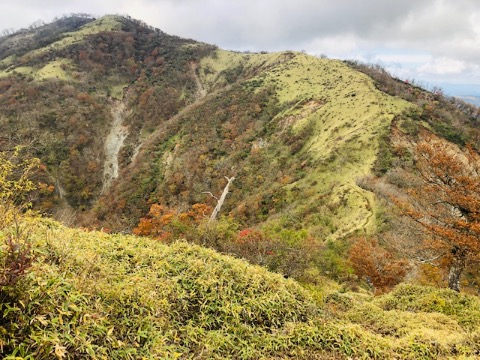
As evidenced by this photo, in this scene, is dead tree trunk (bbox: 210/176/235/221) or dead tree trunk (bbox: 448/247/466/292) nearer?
dead tree trunk (bbox: 448/247/466/292)

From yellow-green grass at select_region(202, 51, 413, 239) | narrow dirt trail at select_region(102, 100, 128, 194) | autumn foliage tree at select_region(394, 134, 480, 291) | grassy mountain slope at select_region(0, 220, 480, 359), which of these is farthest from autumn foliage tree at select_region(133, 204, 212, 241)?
narrow dirt trail at select_region(102, 100, 128, 194)

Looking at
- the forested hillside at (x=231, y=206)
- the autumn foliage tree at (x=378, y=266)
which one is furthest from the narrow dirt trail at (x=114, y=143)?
the autumn foliage tree at (x=378, y=266)

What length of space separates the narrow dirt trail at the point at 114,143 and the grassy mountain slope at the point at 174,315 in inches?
2804

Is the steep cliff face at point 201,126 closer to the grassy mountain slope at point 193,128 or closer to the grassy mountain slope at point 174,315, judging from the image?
the grassy mountain slope at point 193,128

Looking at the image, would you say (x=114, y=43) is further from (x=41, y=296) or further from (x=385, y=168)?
(x=41, y=296)

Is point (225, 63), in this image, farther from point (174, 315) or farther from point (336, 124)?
point (174, 315)

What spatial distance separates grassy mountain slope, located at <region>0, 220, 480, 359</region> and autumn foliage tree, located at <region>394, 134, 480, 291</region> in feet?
14.6

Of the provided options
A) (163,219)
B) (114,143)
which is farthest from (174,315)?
(114,143)

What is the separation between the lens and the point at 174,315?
541 centimetres

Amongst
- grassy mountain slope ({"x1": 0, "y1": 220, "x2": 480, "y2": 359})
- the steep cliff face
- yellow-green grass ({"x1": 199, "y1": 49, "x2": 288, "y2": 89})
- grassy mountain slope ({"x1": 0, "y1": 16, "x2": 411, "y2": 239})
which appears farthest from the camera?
yellow-green grass ({"x1": 199, "y1": 49, "x2": 288, "y2": 89})

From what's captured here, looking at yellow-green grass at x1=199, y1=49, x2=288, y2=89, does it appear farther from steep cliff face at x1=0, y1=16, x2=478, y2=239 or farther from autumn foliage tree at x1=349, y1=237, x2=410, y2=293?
autumn foliage tree at x1=349, y1=237, x2=410, y2=293

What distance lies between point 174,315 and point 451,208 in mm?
13817

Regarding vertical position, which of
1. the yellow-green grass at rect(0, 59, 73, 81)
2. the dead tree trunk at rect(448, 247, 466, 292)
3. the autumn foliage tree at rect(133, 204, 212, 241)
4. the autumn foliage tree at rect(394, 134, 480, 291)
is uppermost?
the yellow-green grass at rect(0, 59, 73, 81)

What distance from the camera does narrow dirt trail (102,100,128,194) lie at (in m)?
75.5
